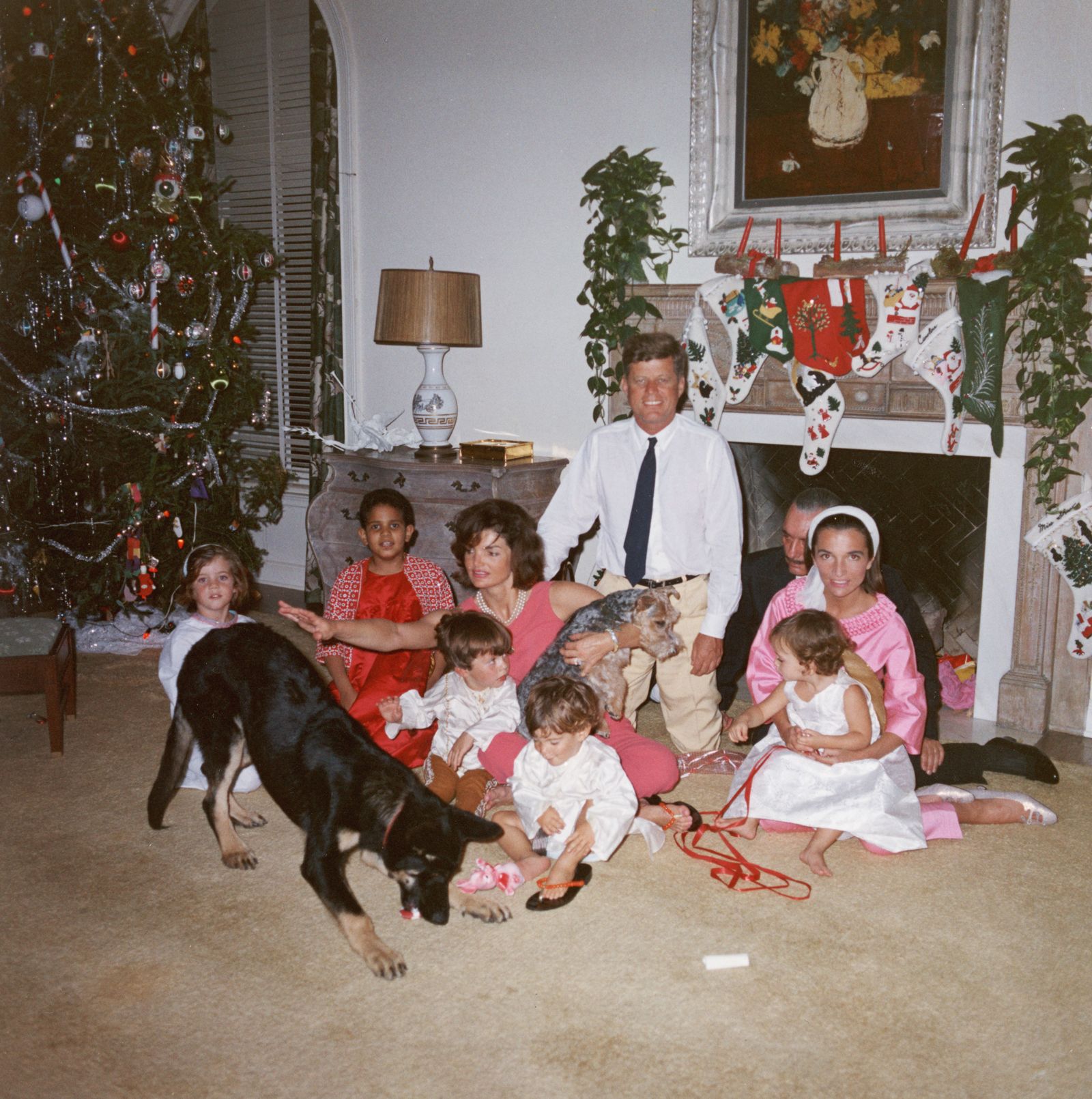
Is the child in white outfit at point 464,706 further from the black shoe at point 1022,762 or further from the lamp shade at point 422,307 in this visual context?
the lamp shade at point 422,307

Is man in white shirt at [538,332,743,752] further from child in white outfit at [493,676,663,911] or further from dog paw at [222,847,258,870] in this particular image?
dog paw at [222,847,258,870]

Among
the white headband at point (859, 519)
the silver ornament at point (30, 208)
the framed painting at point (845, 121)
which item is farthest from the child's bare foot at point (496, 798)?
the silver ornament at point (30, 208)

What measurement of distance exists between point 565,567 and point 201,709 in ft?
7.31

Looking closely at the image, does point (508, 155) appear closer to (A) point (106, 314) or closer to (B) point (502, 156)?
(B) point (502, 156)

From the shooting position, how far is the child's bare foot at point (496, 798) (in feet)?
11.1

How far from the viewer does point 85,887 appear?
2.94 meters

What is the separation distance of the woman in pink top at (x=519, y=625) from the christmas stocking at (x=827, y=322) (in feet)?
5.06

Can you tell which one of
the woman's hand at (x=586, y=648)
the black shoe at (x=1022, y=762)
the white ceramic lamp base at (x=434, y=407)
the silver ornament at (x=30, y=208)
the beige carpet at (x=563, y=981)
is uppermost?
the silver ornament at (x=30, y=208)

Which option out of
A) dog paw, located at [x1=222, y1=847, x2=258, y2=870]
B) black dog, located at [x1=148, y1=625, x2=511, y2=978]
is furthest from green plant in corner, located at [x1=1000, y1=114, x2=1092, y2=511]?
dog paw, located at [x1=222, y1=847, x2=258, y2=870]

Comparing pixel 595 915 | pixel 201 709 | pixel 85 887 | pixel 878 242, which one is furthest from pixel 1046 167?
pixel 85 887

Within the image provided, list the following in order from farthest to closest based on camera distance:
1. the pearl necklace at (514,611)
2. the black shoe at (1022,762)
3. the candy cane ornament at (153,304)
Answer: the candy cane ornament at (153,304) → the black shoe at (1022,762) → the pearl necklace at (514,611)

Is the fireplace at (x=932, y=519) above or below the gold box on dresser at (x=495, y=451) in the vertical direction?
below

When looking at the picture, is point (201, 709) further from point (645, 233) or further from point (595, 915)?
point (645, 233)

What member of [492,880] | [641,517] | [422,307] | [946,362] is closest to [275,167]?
[422,307]
